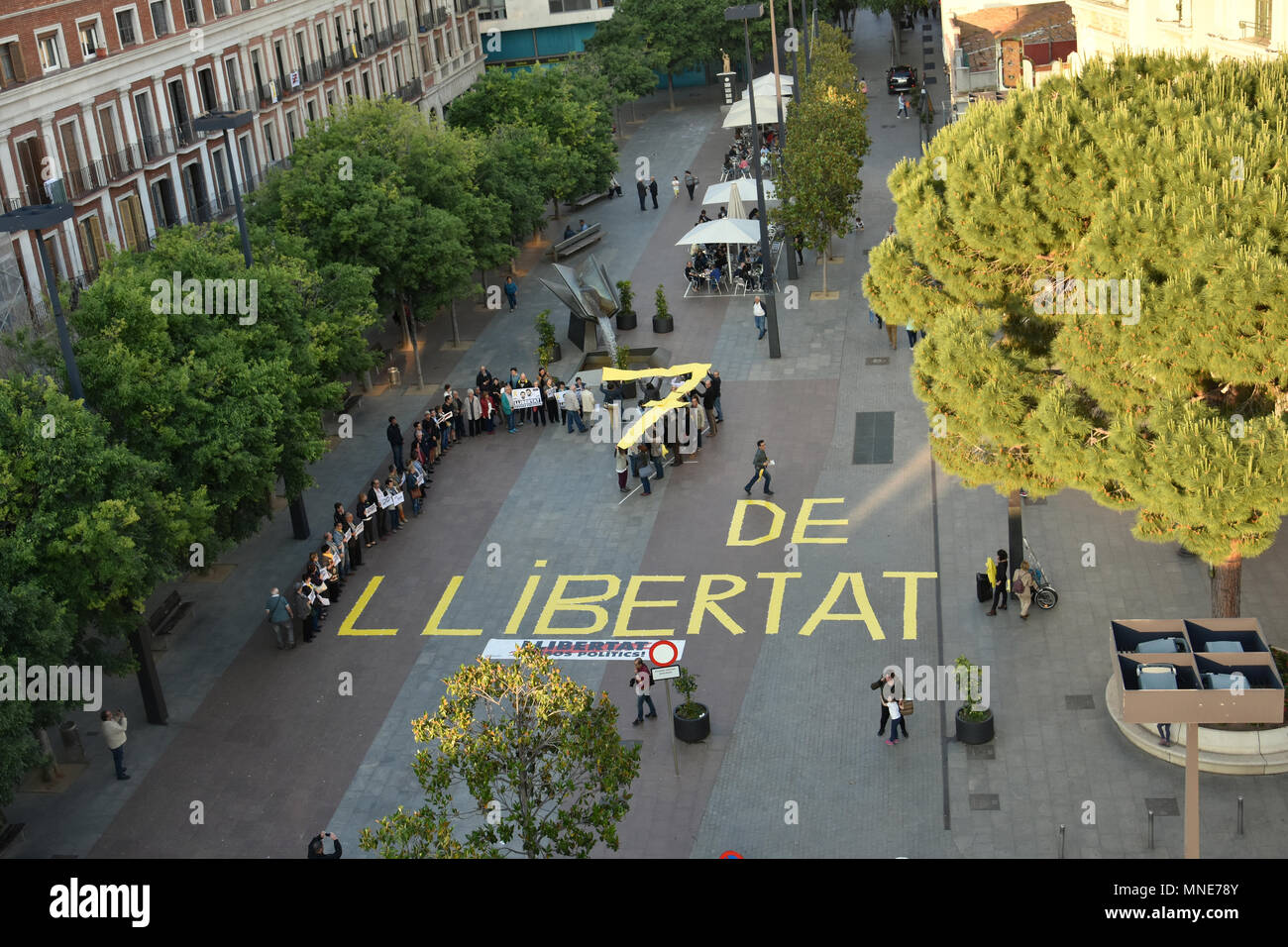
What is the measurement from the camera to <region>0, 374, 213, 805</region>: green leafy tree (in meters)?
21.3

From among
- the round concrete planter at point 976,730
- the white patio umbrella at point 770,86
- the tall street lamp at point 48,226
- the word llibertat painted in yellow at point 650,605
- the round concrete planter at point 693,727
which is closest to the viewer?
the tall street lamp at point 48,226

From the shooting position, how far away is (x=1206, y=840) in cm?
2005

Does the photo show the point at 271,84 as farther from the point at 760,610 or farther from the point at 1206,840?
the point at 1206,840

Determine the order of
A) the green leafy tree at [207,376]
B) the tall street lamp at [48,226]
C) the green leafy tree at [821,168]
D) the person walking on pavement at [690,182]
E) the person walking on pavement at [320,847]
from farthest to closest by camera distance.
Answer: the person walking on pavement at [690,182], the green leafy tree at [821,168], the green leafy tree at [207,376], the tall street lamp at [48,226], the person walking on pavement at [320,847]

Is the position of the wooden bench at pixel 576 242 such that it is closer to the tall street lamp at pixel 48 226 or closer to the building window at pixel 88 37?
the building window at pixel 88 37

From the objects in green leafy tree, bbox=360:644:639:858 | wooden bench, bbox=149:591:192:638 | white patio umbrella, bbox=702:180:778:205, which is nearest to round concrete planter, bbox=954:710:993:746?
green leafy tree, bbox=360:644:639:858

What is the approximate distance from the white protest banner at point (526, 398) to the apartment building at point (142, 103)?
9727 mm

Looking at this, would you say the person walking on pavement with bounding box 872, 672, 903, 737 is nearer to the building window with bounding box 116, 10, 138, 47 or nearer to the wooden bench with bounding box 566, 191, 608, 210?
the building window with bounding box 116, 10, 138, 47

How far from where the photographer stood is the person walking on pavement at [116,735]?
79.2ft

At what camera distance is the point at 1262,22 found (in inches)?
1156

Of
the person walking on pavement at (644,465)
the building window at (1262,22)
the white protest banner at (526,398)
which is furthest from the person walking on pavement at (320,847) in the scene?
the building window at (1262,22)

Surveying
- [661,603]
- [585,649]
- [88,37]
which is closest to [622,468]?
[661,603]

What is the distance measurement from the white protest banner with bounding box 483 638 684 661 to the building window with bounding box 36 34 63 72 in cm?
2563
